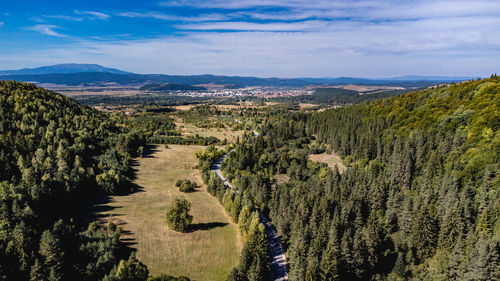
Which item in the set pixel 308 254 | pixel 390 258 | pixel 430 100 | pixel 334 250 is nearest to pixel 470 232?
pixel 390 258

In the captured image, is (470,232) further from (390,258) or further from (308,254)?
(308,254)

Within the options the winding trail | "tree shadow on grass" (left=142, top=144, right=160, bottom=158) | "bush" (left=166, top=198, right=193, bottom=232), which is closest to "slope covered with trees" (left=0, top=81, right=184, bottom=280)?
"tree shadow on grass" (left=142, top=144, right=160, bottom=158)

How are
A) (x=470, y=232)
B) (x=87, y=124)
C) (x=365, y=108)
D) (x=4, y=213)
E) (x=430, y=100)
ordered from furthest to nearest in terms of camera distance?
1. (x=365, y=108)
2. (x=87, y=124)
3. (x=430, y=100)
4. (x=4, y=213)
5. (x=470, y=232)

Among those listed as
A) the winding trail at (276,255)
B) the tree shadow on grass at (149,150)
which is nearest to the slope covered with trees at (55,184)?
the tree shadow on grass at (149,150)

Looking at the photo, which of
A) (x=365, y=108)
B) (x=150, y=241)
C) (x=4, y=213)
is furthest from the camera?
(x=365, y=108)

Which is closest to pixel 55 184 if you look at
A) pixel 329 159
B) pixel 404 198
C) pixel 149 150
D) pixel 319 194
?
pixel 149 150

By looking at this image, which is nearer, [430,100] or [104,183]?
[104,183]
